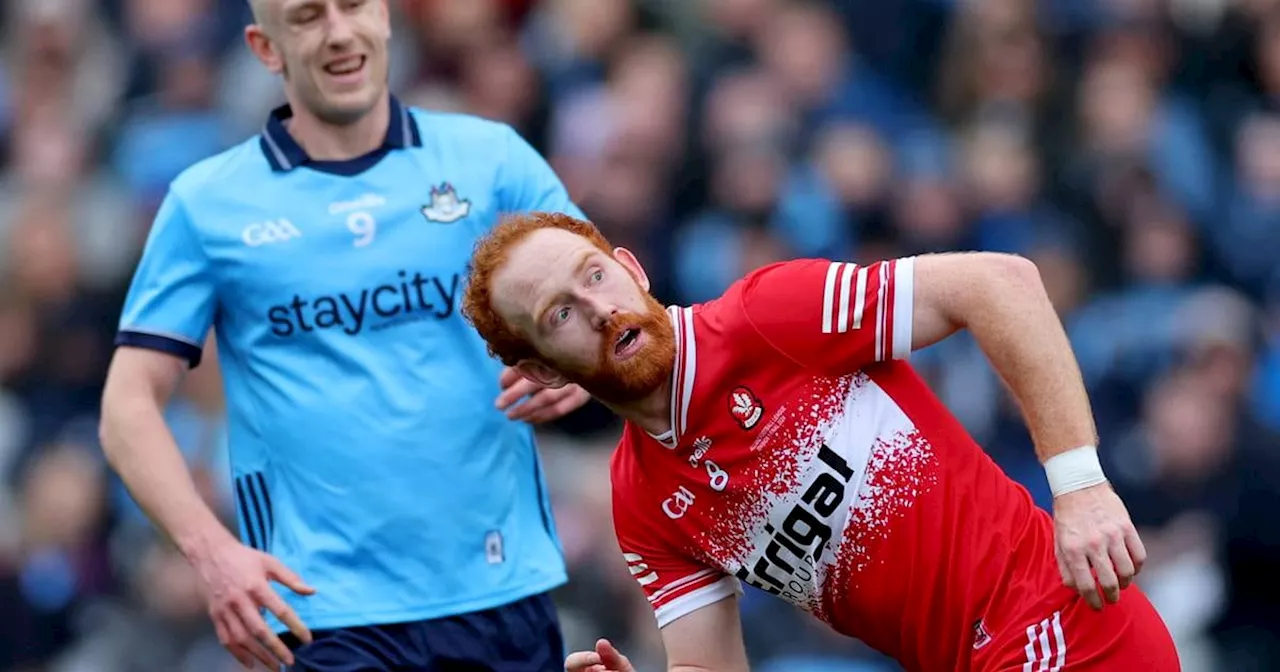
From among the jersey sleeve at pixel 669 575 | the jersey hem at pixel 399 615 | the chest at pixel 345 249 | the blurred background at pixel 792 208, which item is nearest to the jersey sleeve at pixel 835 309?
the jersey sleeve at pixel 669 575

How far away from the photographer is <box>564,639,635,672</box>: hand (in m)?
4.96

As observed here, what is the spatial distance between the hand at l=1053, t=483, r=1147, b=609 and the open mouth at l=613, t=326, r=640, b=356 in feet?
3.27

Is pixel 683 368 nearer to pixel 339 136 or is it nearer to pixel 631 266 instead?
pixel 631 266

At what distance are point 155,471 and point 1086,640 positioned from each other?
2509 millimetres

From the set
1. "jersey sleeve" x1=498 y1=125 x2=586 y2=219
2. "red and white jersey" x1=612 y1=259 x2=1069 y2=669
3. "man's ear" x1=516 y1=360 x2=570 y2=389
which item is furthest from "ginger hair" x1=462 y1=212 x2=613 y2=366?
"jersey sleeve" x1=498 y1=125 x2=586 y2=219

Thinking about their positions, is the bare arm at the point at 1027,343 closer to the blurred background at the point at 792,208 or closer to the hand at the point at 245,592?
the hand at the point at 245,592

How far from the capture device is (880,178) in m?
10.5

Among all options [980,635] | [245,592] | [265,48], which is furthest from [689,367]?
[265,48]

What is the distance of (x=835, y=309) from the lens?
4.80m

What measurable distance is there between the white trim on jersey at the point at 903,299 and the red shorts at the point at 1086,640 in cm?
Answer: 69

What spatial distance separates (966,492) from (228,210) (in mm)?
2260

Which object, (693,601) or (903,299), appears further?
(693,601)

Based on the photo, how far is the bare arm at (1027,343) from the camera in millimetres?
4621

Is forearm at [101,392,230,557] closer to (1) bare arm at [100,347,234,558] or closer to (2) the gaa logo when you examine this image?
(1) bare arm at [100,347,234,558]
